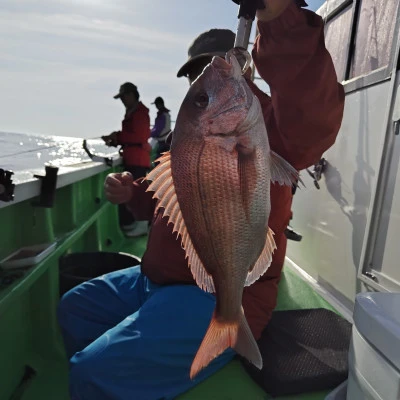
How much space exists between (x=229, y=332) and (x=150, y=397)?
647 mm

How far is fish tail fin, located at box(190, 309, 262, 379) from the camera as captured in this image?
1331mm

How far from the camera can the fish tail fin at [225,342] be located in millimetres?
1331

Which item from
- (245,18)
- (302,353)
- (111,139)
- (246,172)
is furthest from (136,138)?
(246,172)

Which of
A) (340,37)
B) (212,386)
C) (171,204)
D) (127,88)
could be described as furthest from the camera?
(127,88)

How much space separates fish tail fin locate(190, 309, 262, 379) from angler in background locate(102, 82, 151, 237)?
538 cm

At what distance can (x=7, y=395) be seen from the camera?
87.0 inches

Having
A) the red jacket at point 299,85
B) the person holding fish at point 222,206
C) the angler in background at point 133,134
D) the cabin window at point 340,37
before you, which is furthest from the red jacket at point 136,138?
the red jacket at point 299,85

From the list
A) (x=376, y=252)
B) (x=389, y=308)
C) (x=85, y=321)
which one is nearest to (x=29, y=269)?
(x=85, y=321)

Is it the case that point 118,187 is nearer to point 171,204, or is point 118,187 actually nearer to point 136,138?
point 171,204

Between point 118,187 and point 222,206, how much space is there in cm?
117

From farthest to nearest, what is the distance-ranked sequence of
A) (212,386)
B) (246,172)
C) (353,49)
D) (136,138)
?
(136,138) → (353,49) → (212,386) → (246,172)

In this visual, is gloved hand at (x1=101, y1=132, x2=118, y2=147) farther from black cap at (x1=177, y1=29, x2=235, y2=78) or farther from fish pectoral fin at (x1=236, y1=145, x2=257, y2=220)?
fish pectoral fin at (x1=236, y1=145, x2=257, y2=220)

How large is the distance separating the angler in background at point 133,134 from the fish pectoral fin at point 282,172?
5.48m

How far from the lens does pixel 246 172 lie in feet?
3.81
